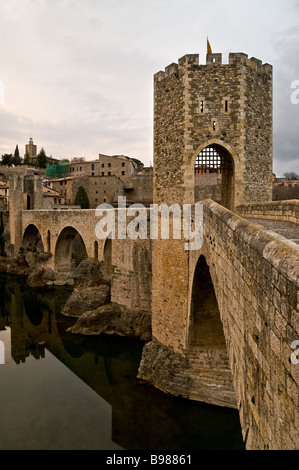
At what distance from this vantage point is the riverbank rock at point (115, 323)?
1435 centimetres

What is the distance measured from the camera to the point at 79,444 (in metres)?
8.15

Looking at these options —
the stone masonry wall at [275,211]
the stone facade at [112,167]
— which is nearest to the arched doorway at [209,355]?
the stone masonry wall at [275,211]

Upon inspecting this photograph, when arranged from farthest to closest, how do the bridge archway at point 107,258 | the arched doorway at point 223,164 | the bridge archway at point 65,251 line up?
the bridge archway at point 65,251 → the bridge archway at point 107,258 → the arched doorway at point 223,164

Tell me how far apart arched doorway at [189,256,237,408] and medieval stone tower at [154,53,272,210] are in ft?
10.7

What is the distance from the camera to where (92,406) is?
10062 millimetres

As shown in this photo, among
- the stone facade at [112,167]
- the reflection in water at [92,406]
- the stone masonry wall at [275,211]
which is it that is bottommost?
the reflection in water at [92,406]

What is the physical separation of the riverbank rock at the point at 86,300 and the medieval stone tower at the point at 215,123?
781 centimetres

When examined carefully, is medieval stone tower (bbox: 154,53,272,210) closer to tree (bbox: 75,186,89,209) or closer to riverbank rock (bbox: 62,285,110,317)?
riverbank rock (bbox: 62,285,110,317)

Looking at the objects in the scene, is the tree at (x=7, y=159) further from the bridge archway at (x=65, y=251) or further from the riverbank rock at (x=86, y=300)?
the riverbank rock at (x=86, y=300)

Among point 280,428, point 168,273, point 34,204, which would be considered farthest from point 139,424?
point 34,204

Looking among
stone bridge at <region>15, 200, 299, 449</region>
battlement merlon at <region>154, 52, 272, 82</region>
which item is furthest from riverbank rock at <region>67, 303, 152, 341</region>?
battlement merlon at <region>154, 52, 272, 82</region>

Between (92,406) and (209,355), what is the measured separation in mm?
4015

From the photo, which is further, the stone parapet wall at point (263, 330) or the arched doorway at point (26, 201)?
the arched doorway at point (26, 201)

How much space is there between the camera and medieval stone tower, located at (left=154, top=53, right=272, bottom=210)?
9.20 m
